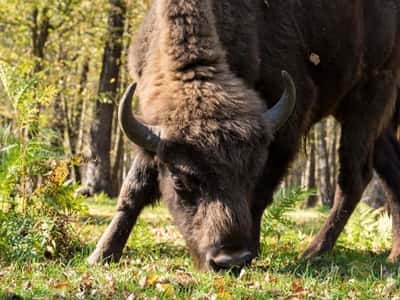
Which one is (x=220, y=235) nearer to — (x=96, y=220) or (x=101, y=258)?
(x=101, y=258)

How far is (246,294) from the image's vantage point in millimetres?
4410

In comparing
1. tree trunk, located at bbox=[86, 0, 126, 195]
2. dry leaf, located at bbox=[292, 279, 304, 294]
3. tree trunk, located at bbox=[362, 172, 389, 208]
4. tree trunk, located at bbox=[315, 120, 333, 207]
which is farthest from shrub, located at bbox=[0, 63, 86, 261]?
tree trunk, located at bbox=[315, 120, 333, 207]

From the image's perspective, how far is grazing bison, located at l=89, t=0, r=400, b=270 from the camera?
201 inches

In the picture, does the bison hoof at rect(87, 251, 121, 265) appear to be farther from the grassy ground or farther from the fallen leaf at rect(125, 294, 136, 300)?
the fallen leaf at rect(125, 294, 136, 300)

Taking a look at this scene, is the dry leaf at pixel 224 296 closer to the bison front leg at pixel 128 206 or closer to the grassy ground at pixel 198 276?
the grassy ground at pixel 198 276

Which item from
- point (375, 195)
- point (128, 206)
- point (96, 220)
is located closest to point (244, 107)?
point (128, 206)

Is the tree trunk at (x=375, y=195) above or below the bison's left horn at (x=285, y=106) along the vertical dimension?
below

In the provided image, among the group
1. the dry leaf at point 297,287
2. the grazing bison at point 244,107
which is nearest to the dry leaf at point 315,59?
the grazing bison at point 244,107

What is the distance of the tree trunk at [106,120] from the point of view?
1544cm

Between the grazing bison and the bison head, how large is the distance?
10 mm

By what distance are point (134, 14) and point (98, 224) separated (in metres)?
8.78

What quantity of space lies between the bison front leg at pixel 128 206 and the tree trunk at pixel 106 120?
925 centimetres

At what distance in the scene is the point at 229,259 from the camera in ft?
15.6

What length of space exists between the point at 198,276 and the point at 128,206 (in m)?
1.47
